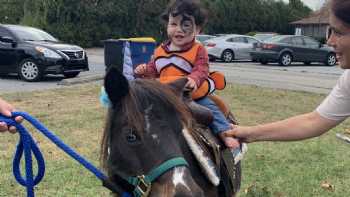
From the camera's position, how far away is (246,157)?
22.1 feet

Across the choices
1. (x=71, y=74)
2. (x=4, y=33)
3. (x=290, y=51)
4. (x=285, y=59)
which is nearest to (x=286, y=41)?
(x=290, y=51)

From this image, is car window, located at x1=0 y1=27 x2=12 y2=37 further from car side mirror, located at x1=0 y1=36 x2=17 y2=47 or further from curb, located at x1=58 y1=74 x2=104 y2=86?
curb, located at x1=58 y1=74 x2=104 y2=86

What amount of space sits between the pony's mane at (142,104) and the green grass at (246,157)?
281cm

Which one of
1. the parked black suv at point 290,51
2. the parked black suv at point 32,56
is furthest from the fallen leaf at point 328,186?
the parked black suv at point 290,51

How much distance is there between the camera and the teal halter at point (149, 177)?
85.7 inches

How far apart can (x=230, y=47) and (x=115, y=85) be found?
23342mm

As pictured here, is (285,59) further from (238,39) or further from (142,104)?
(142,104)

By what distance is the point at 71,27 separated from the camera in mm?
36562

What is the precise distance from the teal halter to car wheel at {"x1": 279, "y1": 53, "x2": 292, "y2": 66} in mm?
22202

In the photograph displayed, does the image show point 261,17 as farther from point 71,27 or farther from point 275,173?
point 275,173

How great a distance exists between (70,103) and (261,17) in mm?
38135

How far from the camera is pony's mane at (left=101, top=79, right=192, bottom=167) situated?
234 cm

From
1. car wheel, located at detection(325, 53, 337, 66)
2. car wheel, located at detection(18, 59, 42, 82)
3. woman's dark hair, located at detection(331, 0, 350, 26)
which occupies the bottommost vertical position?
car wheel, located at detection(325, 53, 337, 66)

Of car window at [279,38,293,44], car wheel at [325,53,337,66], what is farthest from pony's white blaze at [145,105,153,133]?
car wheel at [325,53,337,66]
